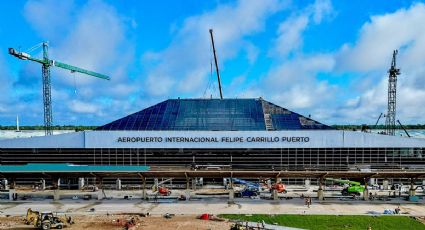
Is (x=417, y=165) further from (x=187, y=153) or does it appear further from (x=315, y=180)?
(x=187, y=153)

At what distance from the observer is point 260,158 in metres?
69.9

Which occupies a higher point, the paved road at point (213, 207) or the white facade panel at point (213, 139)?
the white facade panel at point (213, 139)

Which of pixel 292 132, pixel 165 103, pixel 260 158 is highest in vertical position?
pixel 165 103

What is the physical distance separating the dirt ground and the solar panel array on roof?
91.3 feet

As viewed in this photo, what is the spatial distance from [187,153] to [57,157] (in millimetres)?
22486

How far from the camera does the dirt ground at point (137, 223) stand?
4212cm

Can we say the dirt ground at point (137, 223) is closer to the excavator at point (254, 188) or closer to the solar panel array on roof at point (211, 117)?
the excavator at point (254, 188)

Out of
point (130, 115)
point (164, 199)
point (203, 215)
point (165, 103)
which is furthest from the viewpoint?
point (165, 103)

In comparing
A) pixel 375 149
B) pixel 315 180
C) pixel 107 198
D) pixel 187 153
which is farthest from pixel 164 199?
pixel 375 149

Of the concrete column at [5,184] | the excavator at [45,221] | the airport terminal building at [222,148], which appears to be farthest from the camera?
the concrete column at [5,184]

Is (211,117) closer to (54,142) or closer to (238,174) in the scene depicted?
(238,174)

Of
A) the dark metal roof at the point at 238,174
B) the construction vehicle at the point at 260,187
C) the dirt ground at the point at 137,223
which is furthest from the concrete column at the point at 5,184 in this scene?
the construction vehicle at the point at 260,187

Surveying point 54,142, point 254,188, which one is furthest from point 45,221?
point 254,188

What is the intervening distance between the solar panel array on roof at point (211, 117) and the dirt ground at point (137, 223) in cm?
2783
